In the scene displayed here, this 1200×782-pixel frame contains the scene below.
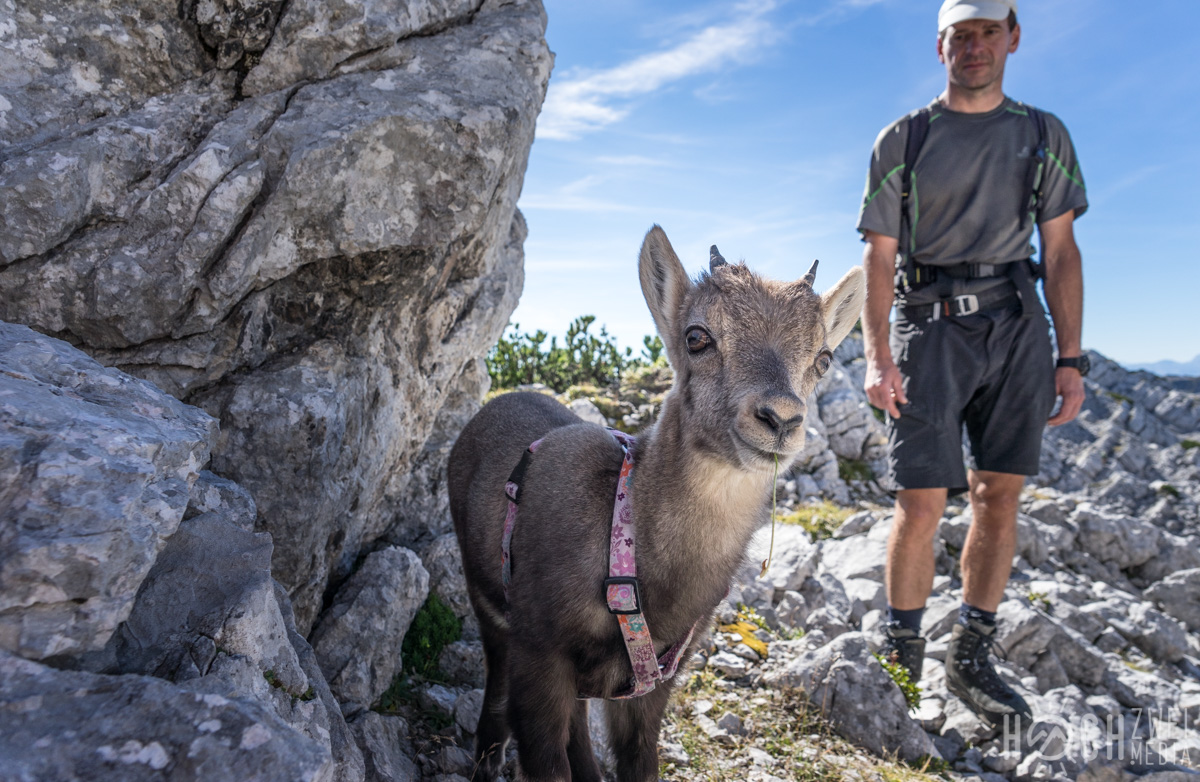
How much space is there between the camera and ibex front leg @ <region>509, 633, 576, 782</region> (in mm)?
3848

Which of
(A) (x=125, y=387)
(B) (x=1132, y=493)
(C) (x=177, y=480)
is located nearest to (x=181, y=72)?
(A) (x=125, y=387)

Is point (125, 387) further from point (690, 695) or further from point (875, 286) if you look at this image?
point (875, 286)

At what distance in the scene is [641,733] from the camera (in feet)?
14.0

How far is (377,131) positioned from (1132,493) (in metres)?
24.3

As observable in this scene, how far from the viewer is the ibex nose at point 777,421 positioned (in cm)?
344

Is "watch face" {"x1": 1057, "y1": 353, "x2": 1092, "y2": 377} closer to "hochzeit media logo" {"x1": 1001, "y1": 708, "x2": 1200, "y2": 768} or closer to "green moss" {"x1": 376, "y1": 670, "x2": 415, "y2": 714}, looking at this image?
"hochzeit media logo" {"x1": 1001, "y1": 708, "x2": 1200, "y2": 768}

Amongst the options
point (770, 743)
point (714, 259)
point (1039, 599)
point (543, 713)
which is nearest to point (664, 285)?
point (714, 259)

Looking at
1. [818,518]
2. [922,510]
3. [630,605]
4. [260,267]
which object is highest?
[260,267]

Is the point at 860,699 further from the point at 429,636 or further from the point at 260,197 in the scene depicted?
the point at 260,197

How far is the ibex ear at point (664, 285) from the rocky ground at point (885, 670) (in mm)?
1440

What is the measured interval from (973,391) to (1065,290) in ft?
4.85

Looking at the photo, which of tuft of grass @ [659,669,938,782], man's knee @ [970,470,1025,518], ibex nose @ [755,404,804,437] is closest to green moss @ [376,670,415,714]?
tuft of grass @ [659,669,938,782]

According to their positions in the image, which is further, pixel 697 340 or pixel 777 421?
pixel 697 340

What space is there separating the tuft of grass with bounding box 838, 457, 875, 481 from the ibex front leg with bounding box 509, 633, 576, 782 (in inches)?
467
